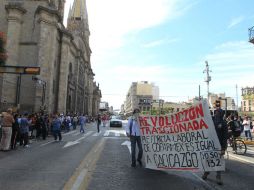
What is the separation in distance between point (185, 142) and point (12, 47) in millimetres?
38250

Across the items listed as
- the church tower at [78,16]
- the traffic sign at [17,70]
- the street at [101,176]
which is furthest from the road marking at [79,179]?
the church tower at [78,16]

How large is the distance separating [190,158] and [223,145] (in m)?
0.86

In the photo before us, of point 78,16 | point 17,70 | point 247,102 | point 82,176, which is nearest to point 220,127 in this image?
point 82,176

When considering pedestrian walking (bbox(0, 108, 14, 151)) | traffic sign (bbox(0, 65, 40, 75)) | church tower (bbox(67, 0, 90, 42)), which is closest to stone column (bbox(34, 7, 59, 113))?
traffic sign (bbox(0, 65, 40, 75))

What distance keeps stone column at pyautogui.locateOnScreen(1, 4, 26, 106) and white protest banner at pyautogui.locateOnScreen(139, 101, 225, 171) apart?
115ft

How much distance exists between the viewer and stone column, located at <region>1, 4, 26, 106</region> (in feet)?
130

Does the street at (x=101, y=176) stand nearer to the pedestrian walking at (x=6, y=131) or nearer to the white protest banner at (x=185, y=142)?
the white protest banner at (x=185, y=142)

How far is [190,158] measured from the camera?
23.3 feet

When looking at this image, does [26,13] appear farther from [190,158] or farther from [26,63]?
[190,158]

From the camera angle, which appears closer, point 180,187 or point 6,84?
point 180,187

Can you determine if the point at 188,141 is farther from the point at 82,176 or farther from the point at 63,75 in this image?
the point at 63,75

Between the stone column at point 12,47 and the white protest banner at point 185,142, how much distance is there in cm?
3503

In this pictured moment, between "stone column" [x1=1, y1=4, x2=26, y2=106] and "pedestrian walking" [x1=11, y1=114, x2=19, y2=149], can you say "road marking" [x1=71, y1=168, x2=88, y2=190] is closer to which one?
"pedestrian walking" [x1=11, y1=114, x2=19, y2=149]

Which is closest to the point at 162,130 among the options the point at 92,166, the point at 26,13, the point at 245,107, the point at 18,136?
the point at 92,166
